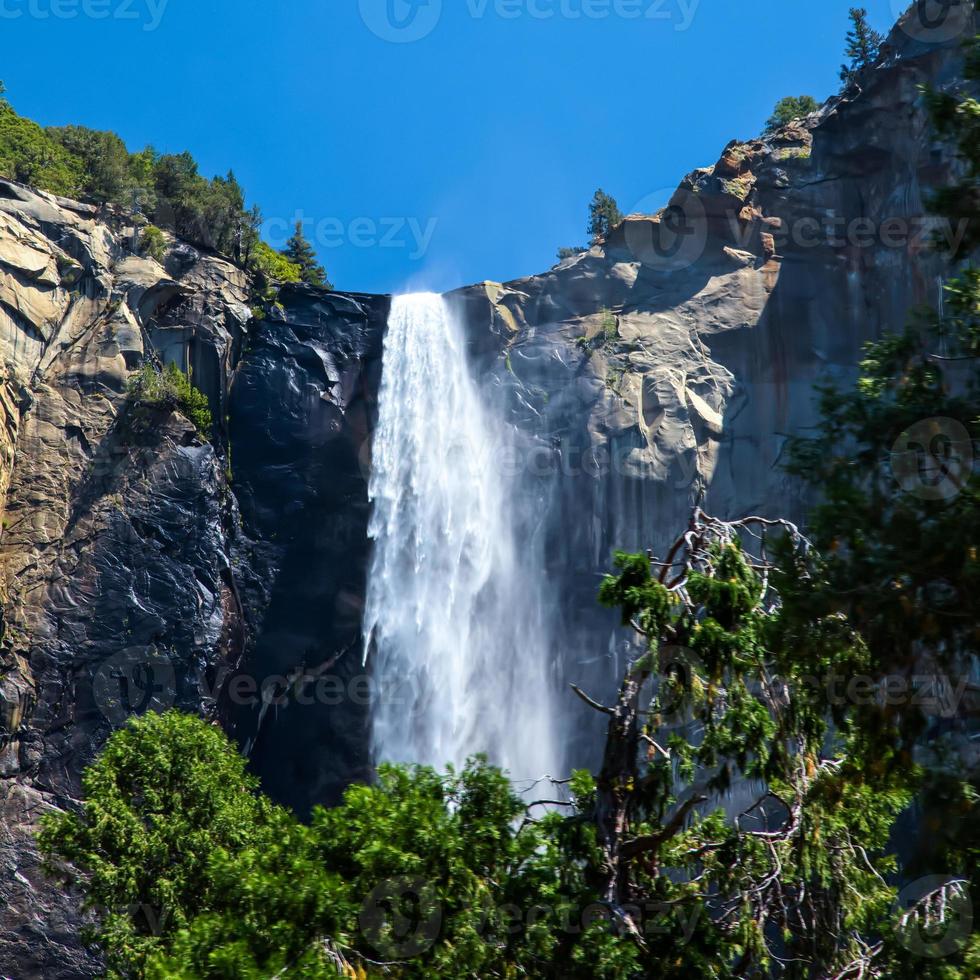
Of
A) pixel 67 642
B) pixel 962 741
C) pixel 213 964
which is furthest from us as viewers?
pixel 67 642

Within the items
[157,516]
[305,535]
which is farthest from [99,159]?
[305,535]

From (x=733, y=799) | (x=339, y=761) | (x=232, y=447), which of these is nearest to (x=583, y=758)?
(x=733, y=799)

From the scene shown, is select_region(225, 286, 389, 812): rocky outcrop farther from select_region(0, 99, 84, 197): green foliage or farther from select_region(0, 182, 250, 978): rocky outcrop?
select_region(0, 99, 84, 197): green foliage

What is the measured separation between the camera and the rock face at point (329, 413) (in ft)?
121

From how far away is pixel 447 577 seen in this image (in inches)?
1642

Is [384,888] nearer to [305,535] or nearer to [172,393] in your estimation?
[305,535]

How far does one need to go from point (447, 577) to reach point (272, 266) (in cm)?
1563

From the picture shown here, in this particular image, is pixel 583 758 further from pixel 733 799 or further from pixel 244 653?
pixel 244 653

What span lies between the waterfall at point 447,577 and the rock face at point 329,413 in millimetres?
831

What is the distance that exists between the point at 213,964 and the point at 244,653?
95.1 ft

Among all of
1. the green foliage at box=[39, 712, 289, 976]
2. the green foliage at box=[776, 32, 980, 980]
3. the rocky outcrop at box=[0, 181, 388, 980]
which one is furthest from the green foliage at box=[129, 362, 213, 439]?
the green foliage at box=[776, 32, 980, 980]

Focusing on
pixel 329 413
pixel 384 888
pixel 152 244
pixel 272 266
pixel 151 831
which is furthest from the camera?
pixel 272 266

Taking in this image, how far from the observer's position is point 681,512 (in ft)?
133

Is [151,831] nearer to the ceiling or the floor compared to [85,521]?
nearer to the floor
